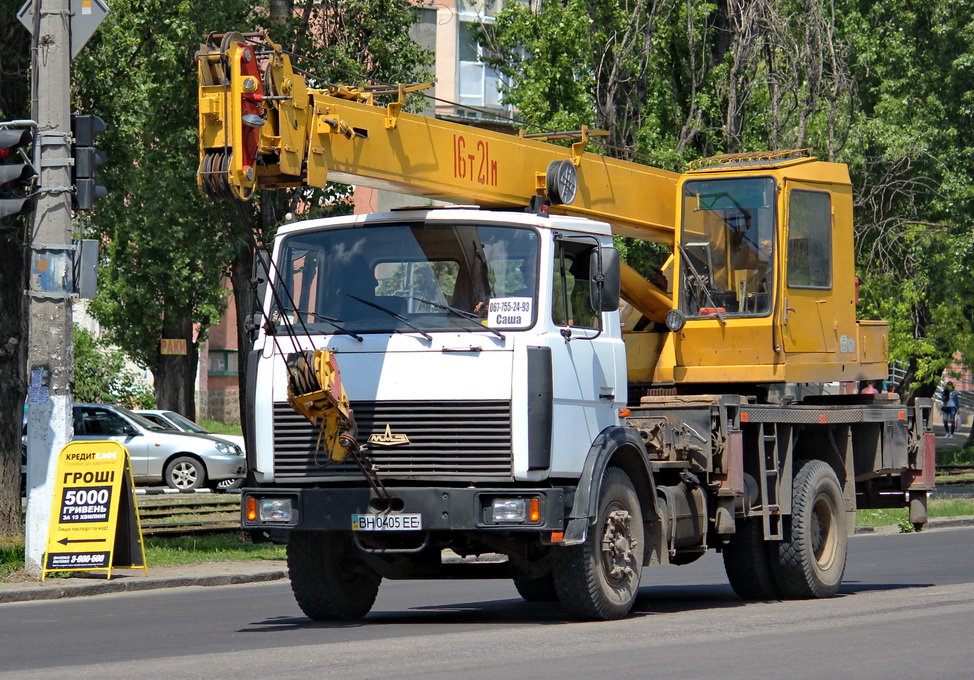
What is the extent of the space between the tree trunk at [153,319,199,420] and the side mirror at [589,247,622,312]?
105 feet

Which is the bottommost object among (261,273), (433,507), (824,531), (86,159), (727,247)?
(824,531)

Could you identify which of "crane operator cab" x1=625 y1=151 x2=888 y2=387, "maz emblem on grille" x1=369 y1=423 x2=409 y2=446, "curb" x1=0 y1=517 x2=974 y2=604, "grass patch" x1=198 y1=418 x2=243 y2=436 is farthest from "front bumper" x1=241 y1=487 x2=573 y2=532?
"grass patch" x1=198 y1=418 x2=243 y2=436

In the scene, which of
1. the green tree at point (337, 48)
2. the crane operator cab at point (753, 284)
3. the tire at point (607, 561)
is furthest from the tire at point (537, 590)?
the green tree at point (337, 48)

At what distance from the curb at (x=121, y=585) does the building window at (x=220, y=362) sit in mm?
41601

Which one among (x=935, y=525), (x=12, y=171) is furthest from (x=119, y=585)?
(x=935, y=525)

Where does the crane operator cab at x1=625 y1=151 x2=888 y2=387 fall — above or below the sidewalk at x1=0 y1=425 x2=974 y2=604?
above

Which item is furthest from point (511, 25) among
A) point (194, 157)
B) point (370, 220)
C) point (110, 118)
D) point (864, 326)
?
point (370, 220)

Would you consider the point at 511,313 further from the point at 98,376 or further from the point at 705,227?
the point at 98,376

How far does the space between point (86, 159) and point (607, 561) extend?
24.0 ft

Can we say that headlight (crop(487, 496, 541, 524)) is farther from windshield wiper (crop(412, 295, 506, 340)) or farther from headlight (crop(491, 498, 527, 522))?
windshield wiper (crop(412, 295, 506, 340))

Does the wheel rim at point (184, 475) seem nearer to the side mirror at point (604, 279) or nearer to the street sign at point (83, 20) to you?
the street sign at point (83, 20)

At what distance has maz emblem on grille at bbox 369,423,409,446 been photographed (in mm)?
10992

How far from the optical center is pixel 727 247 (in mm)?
14336

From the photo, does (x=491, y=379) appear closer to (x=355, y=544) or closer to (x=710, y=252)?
(x=355, y=544)
